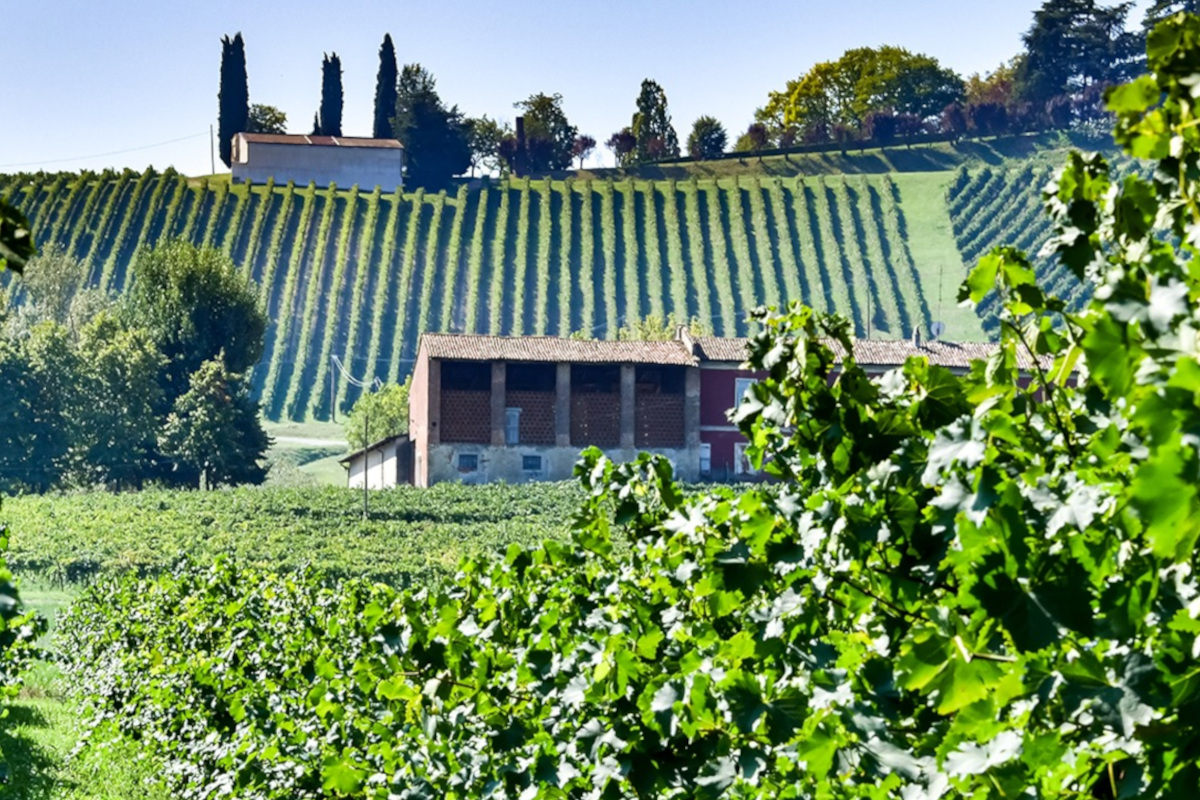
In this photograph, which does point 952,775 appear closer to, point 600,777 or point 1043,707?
point 1043,707

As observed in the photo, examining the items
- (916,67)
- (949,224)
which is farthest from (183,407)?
(916,67)

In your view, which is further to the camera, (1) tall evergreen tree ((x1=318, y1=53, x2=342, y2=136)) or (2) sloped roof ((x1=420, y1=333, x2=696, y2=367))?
(1) tall evergreen tree ((x1=318, y1=53, x2=342, y2=136))

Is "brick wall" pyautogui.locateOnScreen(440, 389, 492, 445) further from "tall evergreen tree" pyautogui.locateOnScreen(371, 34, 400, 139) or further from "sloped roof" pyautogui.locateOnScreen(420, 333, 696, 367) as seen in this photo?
"tall evergreen tree" pyautogui.locateOnScreen(371, 34, 400, 139)

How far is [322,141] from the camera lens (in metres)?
137

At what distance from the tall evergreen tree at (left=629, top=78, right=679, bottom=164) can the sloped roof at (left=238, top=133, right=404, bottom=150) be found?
65.5 feet

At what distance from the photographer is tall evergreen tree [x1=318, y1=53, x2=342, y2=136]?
470 feet

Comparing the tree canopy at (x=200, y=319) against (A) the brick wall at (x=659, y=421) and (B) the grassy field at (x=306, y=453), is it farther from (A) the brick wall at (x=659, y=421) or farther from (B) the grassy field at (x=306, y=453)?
(A) the brick wall at (x=659, y=421)

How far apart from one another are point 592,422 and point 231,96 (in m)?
86.5

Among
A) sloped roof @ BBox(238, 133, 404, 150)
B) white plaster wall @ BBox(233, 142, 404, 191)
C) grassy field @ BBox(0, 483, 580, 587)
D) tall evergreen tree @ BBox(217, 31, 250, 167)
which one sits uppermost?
tall evergreen tree @ BBox(217, 31, 250, 167)

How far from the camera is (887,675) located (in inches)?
152

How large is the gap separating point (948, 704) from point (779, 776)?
65.5 inches

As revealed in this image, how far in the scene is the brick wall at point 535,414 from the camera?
66375 mm

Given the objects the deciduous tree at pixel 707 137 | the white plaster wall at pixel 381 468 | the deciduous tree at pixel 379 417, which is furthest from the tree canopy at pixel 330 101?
the white plaster wall at pixel 381 468

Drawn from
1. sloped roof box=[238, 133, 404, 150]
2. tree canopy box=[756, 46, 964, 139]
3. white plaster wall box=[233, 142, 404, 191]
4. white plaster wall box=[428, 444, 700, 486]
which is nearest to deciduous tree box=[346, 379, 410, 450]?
white plaster wall box=[428, 444, 700, 486]
